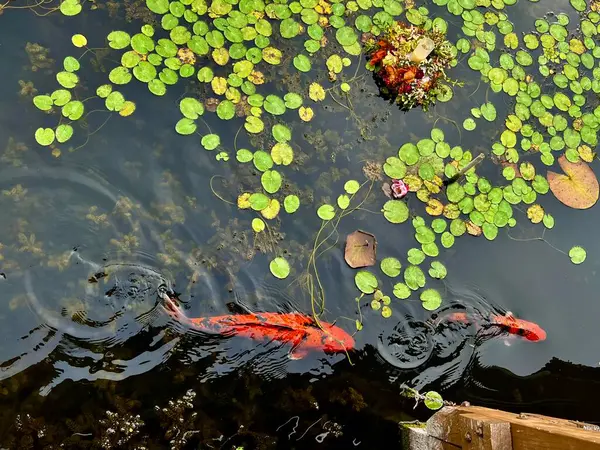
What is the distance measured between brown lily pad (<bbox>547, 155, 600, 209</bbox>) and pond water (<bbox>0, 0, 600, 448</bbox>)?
4.7 inches

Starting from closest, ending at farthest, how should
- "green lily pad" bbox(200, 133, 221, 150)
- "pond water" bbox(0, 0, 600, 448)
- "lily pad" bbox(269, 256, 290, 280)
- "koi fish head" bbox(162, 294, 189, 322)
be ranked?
"pond water" bbox(0, 0, 600, 448) → "koi fish head" bbox(162, 294, 189, 322) → "lily pad" bbox(269, 256, 290, 280) → "green lily pad" bbox(200, 133, 221, 150)

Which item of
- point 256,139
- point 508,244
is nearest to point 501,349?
point 508,244

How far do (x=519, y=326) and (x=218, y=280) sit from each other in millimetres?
2775

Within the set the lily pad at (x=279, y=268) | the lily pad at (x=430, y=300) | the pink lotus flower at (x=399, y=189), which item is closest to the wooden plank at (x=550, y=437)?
the lily pad at (x=430, y=300)

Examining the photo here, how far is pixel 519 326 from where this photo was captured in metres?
4.21

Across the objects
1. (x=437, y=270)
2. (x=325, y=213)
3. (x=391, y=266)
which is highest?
(x=437, y=270)

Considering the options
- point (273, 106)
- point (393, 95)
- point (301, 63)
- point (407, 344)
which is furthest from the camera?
point (393, 95)

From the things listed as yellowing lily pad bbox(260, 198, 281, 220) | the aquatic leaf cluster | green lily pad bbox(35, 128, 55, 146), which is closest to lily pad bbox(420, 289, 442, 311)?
the aquatic leaf cluster

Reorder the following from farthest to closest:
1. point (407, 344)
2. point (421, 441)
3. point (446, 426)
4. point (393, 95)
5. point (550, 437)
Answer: point (393, 95) < point (407, 344) < point (421, 441) < point (446, 426) < point (550, 437)

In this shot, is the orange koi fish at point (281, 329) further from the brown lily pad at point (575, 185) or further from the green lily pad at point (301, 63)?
the brown lily pad at point (575, 185)

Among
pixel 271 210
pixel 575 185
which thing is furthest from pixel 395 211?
pixel 575 185

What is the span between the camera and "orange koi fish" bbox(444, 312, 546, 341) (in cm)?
421

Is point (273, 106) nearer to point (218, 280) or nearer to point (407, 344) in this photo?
point (218, 280)

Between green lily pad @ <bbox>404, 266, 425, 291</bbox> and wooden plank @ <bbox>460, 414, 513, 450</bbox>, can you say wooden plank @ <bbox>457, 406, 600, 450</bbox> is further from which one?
green lily pad @ <bbox>404, 266, 425, 291</bbox>
